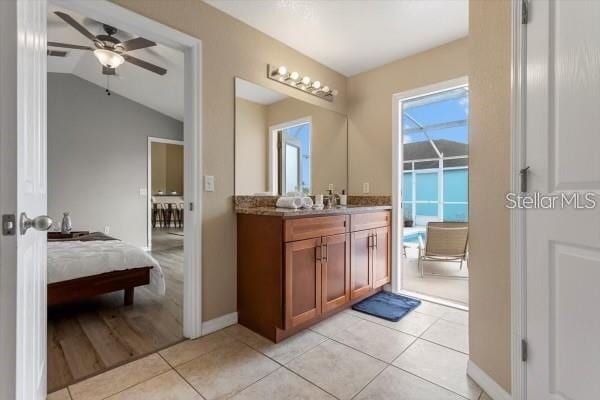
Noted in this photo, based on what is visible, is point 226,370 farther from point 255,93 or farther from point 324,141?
point 324,141

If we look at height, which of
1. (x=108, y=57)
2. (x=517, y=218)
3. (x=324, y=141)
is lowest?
(x=517, y=218)

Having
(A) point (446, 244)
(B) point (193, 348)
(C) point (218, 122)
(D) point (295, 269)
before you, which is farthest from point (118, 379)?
(A) point (446, 244)

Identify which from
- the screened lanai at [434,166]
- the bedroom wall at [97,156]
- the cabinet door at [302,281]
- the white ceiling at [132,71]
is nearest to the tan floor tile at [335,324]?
the cabinet door at [302,281]

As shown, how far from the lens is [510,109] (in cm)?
128

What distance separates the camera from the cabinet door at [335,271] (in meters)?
2.18

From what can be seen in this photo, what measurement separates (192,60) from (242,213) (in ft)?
3.87

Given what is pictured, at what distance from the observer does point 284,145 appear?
279 centimetres

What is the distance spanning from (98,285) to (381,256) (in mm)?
2656

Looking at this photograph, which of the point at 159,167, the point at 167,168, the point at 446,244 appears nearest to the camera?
the point at 446,244

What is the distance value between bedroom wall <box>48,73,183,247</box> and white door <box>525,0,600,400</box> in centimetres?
569

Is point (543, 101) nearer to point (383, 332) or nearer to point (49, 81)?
point (383, 332)

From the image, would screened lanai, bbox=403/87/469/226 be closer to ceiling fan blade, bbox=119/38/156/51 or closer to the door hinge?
the door hinge

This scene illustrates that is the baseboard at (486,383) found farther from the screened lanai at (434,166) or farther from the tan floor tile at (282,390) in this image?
the screened lanai at (434,166)

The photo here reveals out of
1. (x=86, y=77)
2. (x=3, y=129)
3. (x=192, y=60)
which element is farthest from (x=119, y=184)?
(x=3, y=129)
